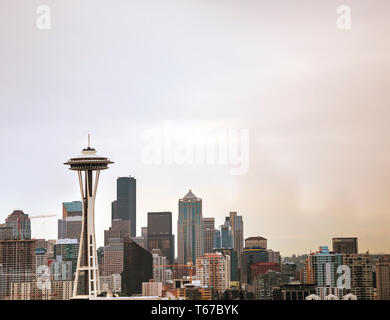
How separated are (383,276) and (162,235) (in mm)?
10464

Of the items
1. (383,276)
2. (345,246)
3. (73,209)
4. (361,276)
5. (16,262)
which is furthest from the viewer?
(16,262)

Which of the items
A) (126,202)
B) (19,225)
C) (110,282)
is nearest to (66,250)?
(110,282)

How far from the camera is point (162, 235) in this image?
82.0 feet

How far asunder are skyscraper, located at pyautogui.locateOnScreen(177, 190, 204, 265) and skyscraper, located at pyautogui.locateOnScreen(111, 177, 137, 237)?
5.88 ft

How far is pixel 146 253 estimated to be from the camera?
84.2ft

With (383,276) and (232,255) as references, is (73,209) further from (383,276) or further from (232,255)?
(383,276)

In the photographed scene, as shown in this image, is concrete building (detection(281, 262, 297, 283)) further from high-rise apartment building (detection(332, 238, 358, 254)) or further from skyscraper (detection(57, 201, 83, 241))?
skyscraper (detection(57, 201, 83, 241))

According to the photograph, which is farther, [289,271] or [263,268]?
[263,268]

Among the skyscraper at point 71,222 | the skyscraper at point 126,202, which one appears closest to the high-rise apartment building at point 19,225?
the skyscraper at point 71,222

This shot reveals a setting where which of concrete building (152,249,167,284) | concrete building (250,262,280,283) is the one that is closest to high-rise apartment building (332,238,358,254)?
concrete building (250,262,280,283)

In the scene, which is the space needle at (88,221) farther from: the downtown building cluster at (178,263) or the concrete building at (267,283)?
the concrete building at (267,283)

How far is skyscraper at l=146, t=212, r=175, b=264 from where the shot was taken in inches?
887
